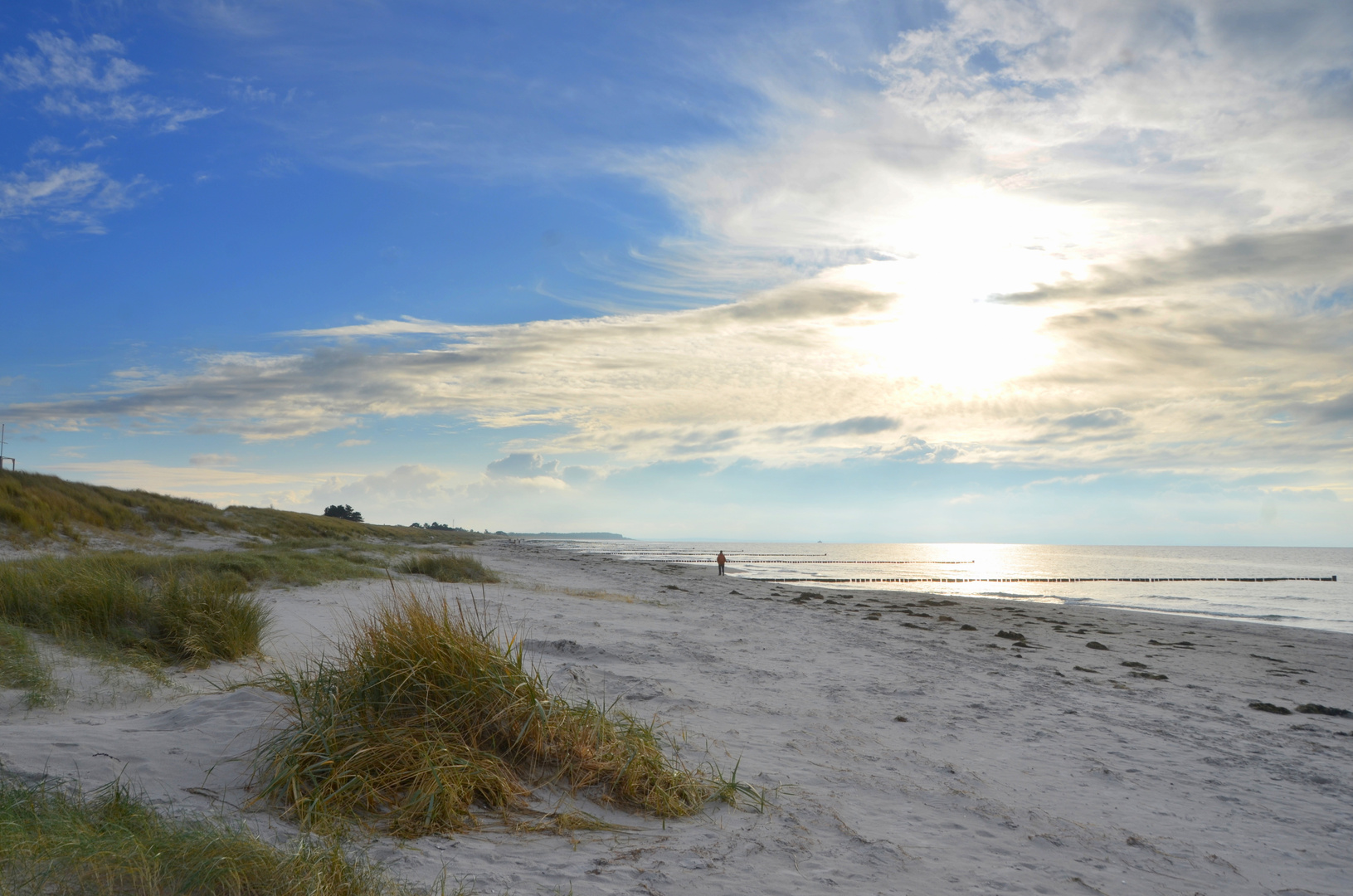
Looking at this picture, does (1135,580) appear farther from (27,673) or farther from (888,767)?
(27,673)

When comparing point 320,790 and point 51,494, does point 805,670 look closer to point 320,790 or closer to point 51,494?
point 320,790

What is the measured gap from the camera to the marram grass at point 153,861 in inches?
107

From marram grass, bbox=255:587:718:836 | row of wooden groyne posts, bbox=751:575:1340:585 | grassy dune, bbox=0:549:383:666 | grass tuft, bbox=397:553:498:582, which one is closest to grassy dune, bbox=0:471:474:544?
grass tuft, bbox=397:553:498:582

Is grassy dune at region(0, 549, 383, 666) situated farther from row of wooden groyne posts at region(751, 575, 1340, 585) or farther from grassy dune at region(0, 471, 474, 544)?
row of wooden groyne posts at region(751, 575, 1340, 585)

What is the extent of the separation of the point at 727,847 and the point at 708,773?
1.14 meters

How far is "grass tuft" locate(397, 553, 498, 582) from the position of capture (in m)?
18.6

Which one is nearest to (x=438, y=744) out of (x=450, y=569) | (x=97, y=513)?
(x=450, y=569)

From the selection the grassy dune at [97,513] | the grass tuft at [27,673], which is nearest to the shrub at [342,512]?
the grassy dune at [97,513]

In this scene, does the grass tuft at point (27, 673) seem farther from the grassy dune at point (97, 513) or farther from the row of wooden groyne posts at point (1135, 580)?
the row of wooden groyne posts at point (1135, 580)

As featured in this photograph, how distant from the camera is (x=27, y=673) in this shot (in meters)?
5.69

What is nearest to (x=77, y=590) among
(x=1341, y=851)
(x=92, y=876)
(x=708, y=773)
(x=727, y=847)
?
(x=92, y=876)

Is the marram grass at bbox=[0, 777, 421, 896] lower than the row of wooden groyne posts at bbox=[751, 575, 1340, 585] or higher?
higher

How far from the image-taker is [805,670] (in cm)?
955

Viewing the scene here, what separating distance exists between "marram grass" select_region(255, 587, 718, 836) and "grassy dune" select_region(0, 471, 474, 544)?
17.4 meters
